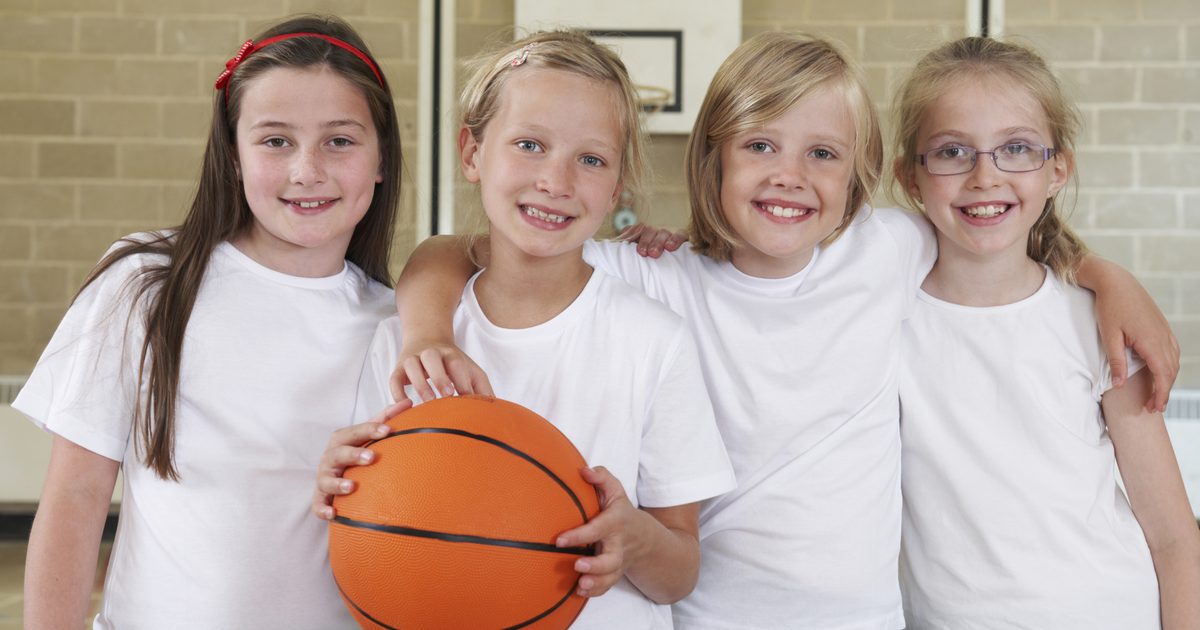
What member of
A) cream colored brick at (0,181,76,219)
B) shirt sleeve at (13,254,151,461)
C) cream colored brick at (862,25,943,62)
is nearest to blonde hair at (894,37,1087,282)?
shirt sleeve at (13,254,151,461)

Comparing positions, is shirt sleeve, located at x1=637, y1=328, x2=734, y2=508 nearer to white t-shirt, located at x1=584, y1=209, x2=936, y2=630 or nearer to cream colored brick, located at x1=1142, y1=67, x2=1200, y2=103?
white t-shirt, located at x1=584, y1=209, x2=936, y2=630

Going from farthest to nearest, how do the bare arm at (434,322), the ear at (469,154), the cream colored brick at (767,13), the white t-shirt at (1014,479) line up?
the cream colored brick at (767,13), the white t-shirt at (1014,479), the ear at (469,154), the bare arm at (434,322)

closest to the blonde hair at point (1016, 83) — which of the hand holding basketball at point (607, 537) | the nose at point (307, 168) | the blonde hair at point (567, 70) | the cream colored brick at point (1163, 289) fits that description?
the blonde hair at point (567, 70)

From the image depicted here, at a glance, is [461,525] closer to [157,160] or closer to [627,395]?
[627,395]

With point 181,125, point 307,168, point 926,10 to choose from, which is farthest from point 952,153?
point 181,125

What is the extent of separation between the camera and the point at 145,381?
144 cm

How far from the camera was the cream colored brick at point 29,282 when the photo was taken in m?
4.77

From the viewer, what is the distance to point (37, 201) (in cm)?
475

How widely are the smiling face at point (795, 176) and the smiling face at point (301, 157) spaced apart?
570 mm

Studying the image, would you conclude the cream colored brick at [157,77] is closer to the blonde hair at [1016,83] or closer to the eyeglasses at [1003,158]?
the blonde hair at [1016,83]

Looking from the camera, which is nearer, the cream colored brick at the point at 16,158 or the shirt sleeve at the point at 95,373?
the shirt sleeve at the point at 95,373

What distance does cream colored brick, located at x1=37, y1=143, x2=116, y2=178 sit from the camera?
4.76 meters

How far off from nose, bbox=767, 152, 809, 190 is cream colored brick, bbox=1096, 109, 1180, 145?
Answer: 3791mm

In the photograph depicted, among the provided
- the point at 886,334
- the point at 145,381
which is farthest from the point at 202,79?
the point at 886,334
